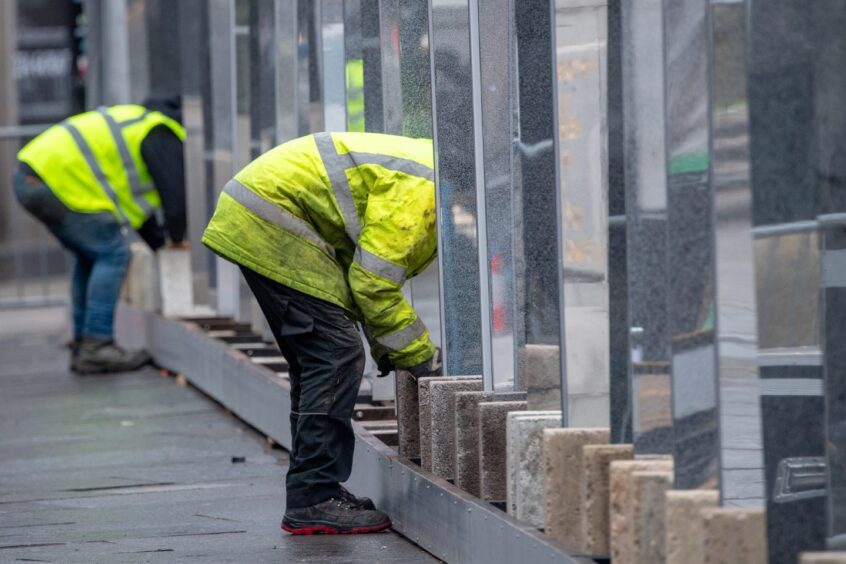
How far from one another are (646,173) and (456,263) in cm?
188

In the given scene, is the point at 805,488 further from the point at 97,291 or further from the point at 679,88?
the point at 97,291

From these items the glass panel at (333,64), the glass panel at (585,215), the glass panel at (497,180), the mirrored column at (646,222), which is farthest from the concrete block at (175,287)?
the mirrored column at (646,222)

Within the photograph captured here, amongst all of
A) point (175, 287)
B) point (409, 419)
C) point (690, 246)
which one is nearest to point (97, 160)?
point (175, 287)

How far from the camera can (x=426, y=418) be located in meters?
6.08

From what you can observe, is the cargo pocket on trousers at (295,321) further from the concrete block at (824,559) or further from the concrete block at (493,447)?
the concrete block at (824,559)

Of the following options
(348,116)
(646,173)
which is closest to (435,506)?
(646,173)

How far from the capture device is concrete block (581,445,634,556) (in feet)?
15.0

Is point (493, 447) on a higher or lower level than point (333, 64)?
lower

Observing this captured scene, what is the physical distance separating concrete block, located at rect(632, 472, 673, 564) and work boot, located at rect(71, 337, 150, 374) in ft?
25.4

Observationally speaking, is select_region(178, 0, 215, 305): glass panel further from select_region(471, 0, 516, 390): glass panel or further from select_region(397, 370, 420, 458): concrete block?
select_region(471, 0, 516, 390): glass panel

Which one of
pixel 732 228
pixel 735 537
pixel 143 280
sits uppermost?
pixel 732 228

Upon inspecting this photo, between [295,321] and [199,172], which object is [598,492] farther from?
[199,172]

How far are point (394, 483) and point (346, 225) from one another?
0.97 metres

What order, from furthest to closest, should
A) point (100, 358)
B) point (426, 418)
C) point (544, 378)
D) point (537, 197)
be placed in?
1. point (100, 358)
2. point (426, 418)
3. point (537, 197)
4. point (544, 378)
